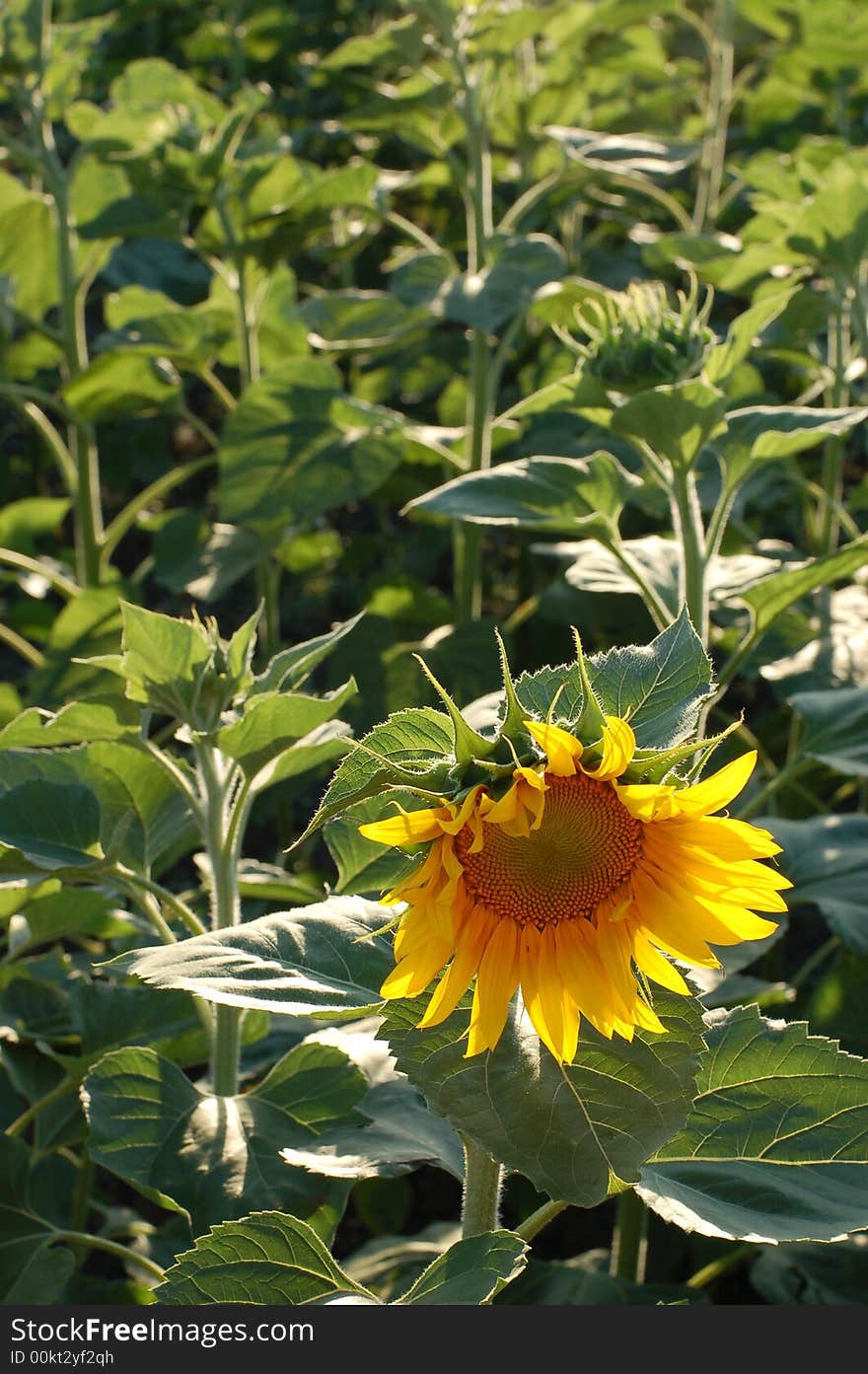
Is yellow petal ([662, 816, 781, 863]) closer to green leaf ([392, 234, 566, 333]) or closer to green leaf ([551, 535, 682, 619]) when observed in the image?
green leaf ([551, 535, 682, 619])

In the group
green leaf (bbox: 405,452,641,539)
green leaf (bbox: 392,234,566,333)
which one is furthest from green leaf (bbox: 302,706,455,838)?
green leaf (bbox: 392,234,566,333)

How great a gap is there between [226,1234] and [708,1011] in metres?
0.33

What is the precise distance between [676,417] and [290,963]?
0.54m

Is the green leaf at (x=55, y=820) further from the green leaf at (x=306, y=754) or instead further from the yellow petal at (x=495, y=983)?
the yellow petal at (x=495, y=983)

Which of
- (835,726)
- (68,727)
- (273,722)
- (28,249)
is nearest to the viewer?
(273,722)

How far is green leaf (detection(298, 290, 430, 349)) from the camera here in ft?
6.17

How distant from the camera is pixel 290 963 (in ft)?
2.81

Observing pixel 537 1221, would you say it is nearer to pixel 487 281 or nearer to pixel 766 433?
pixel 766 433

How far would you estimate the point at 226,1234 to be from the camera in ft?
2.90

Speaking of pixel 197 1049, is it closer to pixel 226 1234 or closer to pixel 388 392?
pixel 226 1234

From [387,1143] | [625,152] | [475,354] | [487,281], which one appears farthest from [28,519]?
[387,1143]

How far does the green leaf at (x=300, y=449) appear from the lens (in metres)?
1.82

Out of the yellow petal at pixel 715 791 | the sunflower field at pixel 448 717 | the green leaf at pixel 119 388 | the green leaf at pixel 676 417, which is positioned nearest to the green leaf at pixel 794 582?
the sunflower field at pixel 448 717

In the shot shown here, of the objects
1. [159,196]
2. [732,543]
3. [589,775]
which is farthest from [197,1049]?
[159,196]
